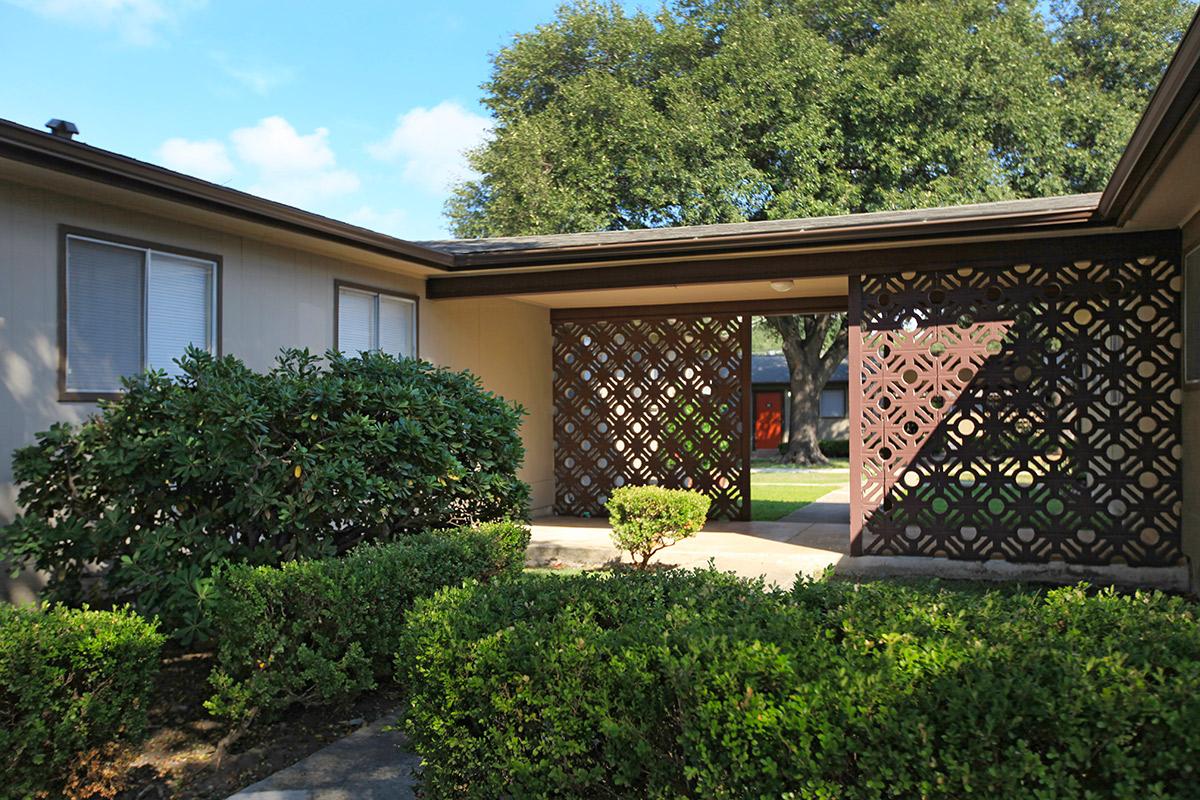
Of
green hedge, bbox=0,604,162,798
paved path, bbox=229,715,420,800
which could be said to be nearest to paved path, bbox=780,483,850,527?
paved path, bbox=229,715,420,800

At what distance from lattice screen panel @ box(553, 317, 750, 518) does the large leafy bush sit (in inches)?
270

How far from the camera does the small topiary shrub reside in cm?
891

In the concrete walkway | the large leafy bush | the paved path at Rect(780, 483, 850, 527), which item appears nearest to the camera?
the large leafy bush

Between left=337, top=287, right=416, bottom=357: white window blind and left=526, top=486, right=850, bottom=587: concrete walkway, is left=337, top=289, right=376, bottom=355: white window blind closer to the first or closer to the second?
left=337, top=287, right=416, bottom=357: white window blind

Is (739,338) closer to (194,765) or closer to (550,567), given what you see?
(550,567)

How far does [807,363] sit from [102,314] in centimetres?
2175

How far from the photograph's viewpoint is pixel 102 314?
279 inches

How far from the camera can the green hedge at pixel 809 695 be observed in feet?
7.86

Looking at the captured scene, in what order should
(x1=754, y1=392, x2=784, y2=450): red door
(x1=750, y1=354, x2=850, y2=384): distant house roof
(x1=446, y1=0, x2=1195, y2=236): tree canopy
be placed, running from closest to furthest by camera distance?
(x1=446, y1=0, x2=1195, y2=236): tree canopy < (x1=754, y1=392, x2=784, y2=450): red door < (x1=750, y1=354, x2=850, y2=384): distant house roof

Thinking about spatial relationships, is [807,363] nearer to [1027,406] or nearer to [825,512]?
[825,512]

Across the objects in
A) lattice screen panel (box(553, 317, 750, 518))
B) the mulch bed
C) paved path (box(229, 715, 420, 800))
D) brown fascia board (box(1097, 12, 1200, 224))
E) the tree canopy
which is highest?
the tree canopy

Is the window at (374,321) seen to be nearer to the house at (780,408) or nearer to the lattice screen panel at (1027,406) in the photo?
the lattice screen panel at (1027,406)

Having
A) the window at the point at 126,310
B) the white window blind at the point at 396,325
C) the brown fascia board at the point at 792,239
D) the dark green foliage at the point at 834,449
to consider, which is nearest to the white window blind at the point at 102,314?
the window at the point at 126,310

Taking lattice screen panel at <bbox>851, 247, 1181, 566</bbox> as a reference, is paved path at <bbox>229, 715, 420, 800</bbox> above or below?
below
